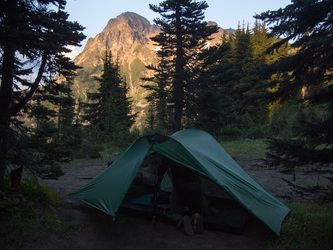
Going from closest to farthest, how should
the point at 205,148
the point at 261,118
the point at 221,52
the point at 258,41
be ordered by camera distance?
the point at 205,148 < the point at 221,52 < the point at 261,118 < the point at 258,41

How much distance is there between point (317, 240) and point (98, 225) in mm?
3996

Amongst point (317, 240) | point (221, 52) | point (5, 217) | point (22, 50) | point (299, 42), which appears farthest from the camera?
point (221, 52)

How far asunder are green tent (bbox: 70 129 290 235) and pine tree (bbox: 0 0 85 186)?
2.07 metres

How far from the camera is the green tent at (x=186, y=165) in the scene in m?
4.45

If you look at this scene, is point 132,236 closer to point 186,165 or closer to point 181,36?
point 186,165

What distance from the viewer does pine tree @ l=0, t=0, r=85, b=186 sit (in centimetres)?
458

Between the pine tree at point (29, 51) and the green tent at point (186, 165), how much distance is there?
2069mm

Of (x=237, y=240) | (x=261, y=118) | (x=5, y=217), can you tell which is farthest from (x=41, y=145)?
(x=261, y=118)

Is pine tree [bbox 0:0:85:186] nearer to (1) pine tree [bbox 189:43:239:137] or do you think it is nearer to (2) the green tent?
(2) the green tent

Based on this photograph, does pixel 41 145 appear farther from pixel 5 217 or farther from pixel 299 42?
pixel 299 42

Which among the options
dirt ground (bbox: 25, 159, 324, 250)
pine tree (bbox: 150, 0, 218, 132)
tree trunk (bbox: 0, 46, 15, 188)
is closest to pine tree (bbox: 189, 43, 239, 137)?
pine tree (bbox: 150, 0, 218, 132)

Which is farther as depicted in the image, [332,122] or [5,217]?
[5,217]

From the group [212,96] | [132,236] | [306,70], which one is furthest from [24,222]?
[212,96]

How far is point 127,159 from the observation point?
5.43 m
